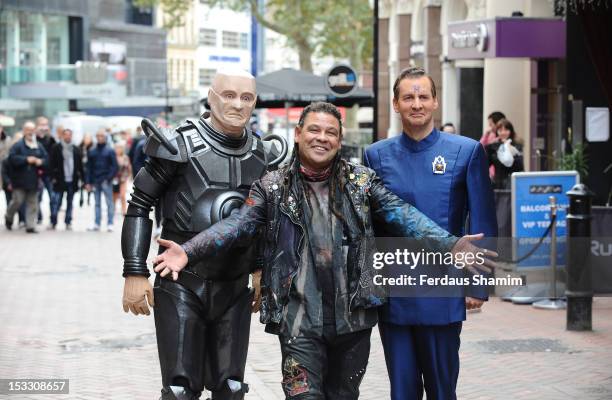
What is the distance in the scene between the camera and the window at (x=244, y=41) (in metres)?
122

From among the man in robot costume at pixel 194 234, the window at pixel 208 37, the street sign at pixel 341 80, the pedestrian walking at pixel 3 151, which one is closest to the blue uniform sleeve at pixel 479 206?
the man in robot costume at pixel 194 234

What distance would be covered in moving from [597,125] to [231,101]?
12192 millimetres

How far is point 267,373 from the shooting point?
10.0 metres

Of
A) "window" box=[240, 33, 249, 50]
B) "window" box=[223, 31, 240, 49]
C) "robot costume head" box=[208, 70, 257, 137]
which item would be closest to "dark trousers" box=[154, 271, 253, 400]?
"robot costume head" box=[208, 70, 257, 137]

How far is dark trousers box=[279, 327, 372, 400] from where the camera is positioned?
561 cm

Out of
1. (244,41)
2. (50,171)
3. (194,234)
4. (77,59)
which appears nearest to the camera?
(194,234)

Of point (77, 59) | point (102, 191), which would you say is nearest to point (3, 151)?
point (102, 191)

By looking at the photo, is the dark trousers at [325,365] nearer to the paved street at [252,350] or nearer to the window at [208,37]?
the paved street at [252,350]

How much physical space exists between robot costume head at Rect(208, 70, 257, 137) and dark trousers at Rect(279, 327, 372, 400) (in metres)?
1.27

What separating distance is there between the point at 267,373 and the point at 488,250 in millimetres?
4359

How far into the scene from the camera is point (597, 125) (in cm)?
1802

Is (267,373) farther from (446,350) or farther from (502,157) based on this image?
(502,157)

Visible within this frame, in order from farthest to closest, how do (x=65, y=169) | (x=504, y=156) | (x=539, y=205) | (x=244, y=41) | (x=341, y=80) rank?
(x=244, y=41), (x=65, y=169), (x=341, y=80), (x=504, y=156), (x=539, y=205)

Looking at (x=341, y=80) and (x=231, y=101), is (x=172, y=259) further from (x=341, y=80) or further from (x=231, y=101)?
(x=341, y=80)
